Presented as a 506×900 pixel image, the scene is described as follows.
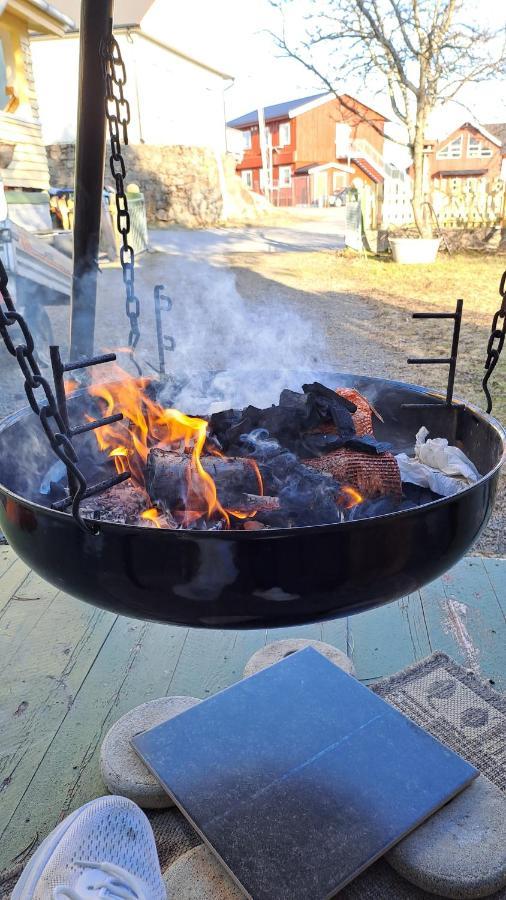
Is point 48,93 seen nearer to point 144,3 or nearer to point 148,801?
point 144,3

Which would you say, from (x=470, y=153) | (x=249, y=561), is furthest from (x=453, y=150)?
(x=249, y=561)

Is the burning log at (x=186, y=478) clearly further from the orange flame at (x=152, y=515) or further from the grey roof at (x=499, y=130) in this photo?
the grey roof at (x=499, y=130)

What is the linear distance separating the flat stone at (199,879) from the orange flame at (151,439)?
2.40 ft

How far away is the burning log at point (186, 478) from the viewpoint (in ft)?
4.54

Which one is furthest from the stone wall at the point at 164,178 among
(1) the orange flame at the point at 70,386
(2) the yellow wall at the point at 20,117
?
(1) the orange flame at the point at 70,386

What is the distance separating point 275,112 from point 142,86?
15310 mm

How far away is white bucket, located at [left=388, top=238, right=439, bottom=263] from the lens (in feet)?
34.4

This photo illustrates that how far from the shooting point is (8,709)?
1.90 metres

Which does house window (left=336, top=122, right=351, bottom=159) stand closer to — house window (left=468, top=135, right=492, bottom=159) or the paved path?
house window (left=468, top=135, right=492, bottom=159)

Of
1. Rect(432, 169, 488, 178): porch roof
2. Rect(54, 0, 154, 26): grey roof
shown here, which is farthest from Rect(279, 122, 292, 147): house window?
Rect(54, 0, 154, 26): grey roof

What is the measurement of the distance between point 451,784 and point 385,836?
21 cm

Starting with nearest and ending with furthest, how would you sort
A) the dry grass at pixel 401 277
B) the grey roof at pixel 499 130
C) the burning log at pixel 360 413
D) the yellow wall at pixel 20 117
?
the burning log at pixel 360 413, the dry grass at pixel 401 277, the yellow wall at pixel 20 117, the grey roof at pixel 499 130

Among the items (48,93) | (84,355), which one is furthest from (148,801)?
(48,93)

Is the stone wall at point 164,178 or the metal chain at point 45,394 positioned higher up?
the stone wall at point 164,178
